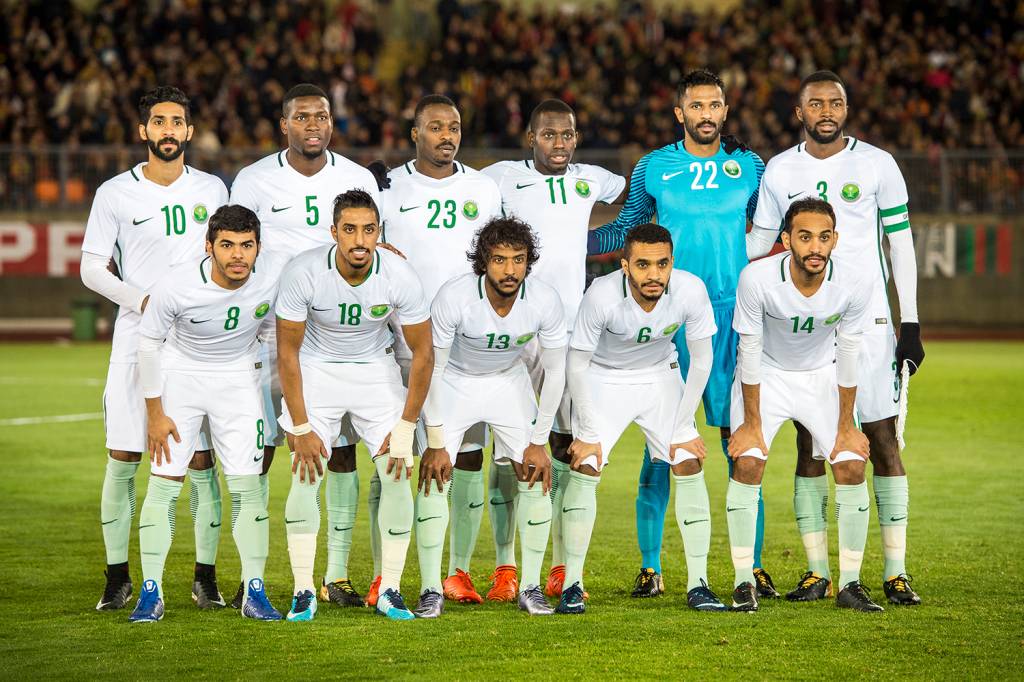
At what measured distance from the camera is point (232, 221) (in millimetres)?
6281

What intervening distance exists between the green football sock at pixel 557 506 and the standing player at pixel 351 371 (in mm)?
1102

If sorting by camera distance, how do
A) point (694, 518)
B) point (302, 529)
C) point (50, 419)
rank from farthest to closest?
point (50, 419) < point (694, 518) < point (302, 529)

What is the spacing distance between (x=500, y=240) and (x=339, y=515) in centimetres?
164

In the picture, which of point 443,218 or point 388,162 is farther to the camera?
point 388,162

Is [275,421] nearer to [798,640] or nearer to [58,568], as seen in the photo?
[58,568]

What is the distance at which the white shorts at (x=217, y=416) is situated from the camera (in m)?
6.41

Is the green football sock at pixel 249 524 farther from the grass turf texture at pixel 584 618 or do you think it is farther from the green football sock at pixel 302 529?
the grass turf texture at pixel 584 618

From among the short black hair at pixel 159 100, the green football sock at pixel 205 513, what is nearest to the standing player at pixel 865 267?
the green football sock at pixel 205 513

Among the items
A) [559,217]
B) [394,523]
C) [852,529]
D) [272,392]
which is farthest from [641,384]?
[272,392]

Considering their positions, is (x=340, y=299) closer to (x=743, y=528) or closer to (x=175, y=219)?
(x=175, y=219)

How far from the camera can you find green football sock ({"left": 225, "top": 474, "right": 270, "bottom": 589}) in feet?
21.1

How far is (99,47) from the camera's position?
24031 millimetres

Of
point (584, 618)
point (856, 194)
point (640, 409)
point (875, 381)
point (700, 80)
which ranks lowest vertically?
point (584, 618)

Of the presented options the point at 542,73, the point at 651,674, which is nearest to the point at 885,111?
the point at 542,73
